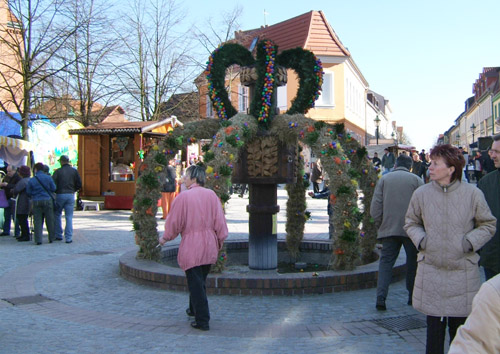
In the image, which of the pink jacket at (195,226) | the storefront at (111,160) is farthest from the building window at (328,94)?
the pink jacket at (195,226)

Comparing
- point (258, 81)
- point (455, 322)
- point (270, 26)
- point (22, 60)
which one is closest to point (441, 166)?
point (455, 322)

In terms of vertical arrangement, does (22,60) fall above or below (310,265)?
above

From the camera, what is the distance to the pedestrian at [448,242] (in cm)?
390

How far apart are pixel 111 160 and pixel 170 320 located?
50.3 ft

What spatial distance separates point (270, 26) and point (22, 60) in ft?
77.3

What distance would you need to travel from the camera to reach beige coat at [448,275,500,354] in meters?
1.92

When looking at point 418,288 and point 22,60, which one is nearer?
point 418,288

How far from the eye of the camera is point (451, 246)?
3945 mm

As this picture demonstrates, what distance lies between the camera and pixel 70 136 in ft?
72.7

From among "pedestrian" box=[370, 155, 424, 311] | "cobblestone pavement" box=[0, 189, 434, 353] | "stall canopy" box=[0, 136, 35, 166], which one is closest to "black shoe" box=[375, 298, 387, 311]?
"pedestrian" box=[370, 155, 424, 311]

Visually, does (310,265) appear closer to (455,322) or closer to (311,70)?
(311,70)

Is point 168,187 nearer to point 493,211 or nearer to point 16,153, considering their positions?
point 16,153

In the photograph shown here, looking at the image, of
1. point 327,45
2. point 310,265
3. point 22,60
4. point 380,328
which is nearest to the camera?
point 380,328

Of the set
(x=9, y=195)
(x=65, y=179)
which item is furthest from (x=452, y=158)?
(x=9, y=195)
